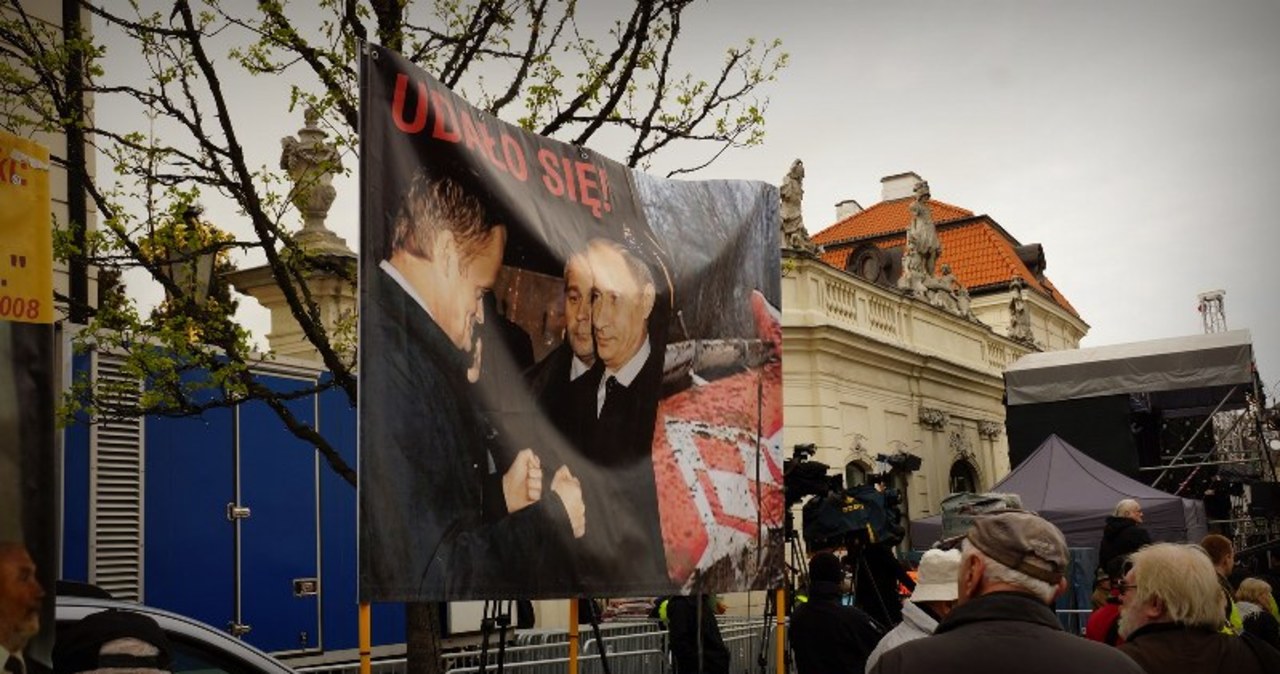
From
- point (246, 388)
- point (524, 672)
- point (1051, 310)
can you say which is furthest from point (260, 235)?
point (1051, 310)

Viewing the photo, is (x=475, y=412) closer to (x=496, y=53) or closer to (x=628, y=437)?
(x=628, y=437)

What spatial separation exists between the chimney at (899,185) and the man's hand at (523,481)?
3632 centimetres

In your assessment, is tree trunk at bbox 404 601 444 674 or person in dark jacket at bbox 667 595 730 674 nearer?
tree trunk at bbox 404 601 444 674

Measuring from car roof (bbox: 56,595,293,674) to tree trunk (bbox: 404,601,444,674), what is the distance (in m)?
2.11

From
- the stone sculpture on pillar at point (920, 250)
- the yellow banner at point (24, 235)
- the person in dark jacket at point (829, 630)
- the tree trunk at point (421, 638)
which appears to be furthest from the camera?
the stone sculpture on pillar at point (920, 250)

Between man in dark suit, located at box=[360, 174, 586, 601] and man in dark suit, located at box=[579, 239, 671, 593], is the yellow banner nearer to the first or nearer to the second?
man in dark suit, located at box=[360, 174, 586, 601]

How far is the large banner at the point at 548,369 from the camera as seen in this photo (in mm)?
4816

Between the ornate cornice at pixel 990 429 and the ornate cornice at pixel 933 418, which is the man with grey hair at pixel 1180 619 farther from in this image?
the ornate cornice at pixel 990 429

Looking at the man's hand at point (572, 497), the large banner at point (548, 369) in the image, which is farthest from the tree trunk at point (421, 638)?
the man's hand at point (572, 497)

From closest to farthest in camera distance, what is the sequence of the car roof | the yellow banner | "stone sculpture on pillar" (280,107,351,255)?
the yellow banner < the car roof < "stone sculpture on pillar" (280,107,351,255)

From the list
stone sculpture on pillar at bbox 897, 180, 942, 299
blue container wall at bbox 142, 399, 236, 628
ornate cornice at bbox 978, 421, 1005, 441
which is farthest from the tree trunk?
ornate cornice at bbox 978, 421, 1005, 441

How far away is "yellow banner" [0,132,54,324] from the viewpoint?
290cm

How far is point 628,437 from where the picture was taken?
5926 mm

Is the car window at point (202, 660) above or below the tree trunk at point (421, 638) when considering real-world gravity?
above
